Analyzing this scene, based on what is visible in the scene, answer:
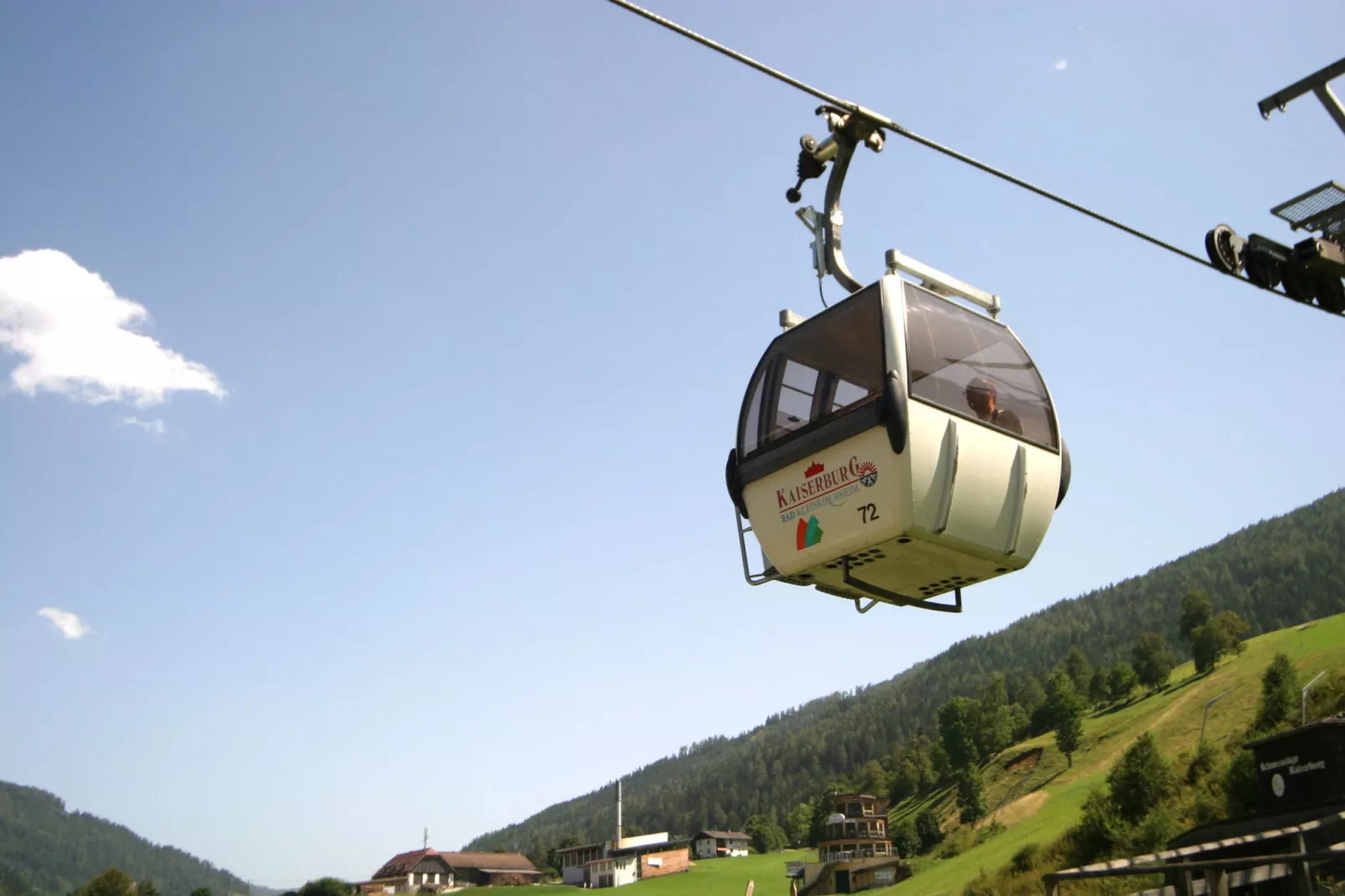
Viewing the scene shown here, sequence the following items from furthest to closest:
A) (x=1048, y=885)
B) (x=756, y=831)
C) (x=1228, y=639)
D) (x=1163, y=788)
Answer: (x=756, y=831), (x=1228, y=639), (x=1163, y=788), (x=1048, y=885)

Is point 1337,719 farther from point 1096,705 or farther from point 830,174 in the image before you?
point 1096,705

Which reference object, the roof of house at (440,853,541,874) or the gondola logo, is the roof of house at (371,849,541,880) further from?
the gondola logo

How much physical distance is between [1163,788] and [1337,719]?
39.4 m

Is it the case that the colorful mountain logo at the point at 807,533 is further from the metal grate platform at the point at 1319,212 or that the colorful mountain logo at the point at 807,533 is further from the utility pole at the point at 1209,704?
the utility pole at the point at 1209,704

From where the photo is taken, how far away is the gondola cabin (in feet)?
24.6

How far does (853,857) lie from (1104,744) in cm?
3386

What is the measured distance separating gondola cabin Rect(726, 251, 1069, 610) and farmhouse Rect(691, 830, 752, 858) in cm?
16563

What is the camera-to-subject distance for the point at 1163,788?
75438 millimetres

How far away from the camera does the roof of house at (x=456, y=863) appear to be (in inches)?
6521

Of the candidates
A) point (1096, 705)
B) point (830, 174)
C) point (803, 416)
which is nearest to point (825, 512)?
point (803, 416)

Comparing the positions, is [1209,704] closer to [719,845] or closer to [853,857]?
[853,857]

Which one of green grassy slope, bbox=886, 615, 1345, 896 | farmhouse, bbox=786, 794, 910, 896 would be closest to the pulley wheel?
green grassy slope, bbox=886, 615, 1345, 896

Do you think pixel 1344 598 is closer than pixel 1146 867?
No

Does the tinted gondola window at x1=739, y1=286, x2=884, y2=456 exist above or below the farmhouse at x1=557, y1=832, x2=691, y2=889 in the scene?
above
